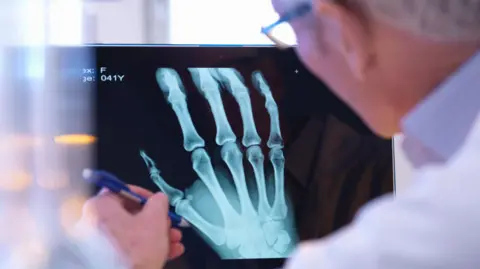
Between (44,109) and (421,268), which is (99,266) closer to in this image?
(44,109)

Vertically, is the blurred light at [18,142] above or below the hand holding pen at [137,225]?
above

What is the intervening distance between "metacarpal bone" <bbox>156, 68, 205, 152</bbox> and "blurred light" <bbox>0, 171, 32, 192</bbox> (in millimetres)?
310

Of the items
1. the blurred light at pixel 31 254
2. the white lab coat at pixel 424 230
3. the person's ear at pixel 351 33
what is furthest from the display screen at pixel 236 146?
the white lab coat at pixel 424 230

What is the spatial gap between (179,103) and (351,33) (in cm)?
61

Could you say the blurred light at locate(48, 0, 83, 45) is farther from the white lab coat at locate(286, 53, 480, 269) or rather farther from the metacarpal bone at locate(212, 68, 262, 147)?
the white lab coat at locate(286, 53, 480, 269)

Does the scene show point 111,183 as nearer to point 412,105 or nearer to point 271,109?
point 271,109

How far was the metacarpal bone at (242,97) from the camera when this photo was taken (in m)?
1.17

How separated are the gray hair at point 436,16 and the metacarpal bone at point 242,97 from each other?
0.60m

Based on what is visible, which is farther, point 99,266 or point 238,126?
point 238,126

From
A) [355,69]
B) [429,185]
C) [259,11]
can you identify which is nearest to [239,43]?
[259,11]

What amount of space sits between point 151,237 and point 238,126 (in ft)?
0.86

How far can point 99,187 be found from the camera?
1122 mm

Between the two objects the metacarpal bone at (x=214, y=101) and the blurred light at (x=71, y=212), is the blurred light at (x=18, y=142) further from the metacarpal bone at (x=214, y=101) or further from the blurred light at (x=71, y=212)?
the metacarpal bone at (x=214, y=101)

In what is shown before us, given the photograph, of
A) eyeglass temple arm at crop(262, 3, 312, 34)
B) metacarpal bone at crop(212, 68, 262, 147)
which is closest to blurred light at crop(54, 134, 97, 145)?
metacarpal bone at crop(212, 68, 262, 147)
